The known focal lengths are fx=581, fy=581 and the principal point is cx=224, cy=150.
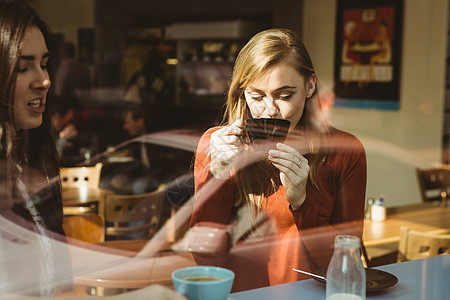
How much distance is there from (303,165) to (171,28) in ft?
17.4

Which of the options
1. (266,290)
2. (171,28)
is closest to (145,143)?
(171,28)

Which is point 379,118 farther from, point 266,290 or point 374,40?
point 266,290

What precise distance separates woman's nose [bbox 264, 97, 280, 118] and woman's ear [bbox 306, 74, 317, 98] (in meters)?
0.14

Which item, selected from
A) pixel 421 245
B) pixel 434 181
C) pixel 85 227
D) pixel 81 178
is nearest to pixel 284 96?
pixel 85 227

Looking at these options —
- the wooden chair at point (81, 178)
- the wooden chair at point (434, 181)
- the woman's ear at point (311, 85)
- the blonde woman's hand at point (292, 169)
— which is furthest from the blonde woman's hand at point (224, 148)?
the wooden chair at point (434, 181)

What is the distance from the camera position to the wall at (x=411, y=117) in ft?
16.1

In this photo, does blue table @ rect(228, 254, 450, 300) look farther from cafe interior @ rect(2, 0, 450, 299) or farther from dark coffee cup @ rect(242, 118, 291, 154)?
dark coffee cup @ rect(242, 118, 291, 154)

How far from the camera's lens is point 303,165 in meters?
1.57

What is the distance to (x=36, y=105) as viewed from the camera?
5.27 feet

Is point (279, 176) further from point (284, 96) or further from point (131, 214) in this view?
point (131, 214)

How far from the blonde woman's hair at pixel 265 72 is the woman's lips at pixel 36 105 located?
0.54 m

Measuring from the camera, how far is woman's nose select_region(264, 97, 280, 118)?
169 cm

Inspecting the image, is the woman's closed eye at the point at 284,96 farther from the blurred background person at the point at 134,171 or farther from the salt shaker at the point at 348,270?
the blurred background person at the point at 134,171

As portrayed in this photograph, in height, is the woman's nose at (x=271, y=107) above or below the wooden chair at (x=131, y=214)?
above
